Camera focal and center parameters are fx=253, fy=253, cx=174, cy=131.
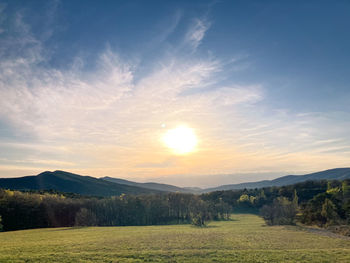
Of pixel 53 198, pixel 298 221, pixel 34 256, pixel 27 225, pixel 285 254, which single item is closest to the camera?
pixel 34 256

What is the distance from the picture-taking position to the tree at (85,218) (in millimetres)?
95500

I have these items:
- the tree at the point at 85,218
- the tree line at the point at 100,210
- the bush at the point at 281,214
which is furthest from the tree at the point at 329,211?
the tree at the point at 85,218

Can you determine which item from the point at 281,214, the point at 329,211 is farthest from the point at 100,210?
the point at 329,211

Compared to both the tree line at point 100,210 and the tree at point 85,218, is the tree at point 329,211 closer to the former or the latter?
the tree line at point 100,210

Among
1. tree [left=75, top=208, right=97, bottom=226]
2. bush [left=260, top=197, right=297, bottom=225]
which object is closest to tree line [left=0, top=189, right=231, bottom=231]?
tree [left=75, top=208, right=97, bottom=226]

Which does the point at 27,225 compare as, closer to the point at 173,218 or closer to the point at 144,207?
the point at 144,207

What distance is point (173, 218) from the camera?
12138cm

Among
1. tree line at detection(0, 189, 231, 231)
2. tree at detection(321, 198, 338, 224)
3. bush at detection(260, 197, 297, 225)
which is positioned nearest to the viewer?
tree at detection(321, 198, 338, 224)

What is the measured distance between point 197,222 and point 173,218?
1317 inches

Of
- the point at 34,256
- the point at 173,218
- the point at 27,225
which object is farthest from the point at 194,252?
the point at 173,218

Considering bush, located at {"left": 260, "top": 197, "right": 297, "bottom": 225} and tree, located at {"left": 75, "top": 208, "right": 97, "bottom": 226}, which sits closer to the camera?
bush, located at {"left": 260, "top": 197, "right": 297, "bottom": 225}

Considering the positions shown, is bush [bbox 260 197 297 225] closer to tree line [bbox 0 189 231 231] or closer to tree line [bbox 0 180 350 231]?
tree line [bbox 0 180 350 231]

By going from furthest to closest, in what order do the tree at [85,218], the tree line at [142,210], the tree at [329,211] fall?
the tree at [85,218], the tree line at [142,210], the tree at [329,211]

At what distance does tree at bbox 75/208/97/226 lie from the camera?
95500 millimetres
